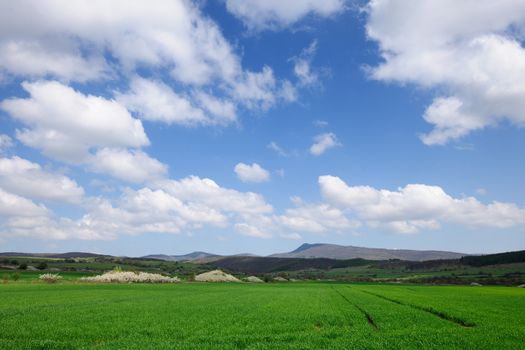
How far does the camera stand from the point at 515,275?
497 ft

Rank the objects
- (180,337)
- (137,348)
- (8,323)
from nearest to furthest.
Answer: (137,348) < (180,337) < (8,323)

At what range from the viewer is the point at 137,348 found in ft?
56.2

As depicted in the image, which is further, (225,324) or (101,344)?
(225,324)

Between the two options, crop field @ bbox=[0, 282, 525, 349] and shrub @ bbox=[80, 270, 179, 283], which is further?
shrub @ bbox=[80, 270, 179, 283]

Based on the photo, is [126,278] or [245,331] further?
[126,278]

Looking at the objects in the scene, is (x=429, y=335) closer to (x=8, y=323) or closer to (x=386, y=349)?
(x=386, y=349)

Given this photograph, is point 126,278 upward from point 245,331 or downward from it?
upward

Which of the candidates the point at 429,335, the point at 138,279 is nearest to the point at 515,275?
the point at 138,279

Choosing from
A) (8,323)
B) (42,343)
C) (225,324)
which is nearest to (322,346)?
(225,324)

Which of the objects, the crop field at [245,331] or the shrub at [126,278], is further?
the shrub at [126,278]

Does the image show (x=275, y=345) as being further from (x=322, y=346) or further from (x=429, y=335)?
(x=429, y=335)

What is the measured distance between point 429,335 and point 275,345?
29.2 ft

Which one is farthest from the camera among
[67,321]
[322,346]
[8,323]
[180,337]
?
[67,321]

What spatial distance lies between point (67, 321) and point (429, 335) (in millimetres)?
20755
